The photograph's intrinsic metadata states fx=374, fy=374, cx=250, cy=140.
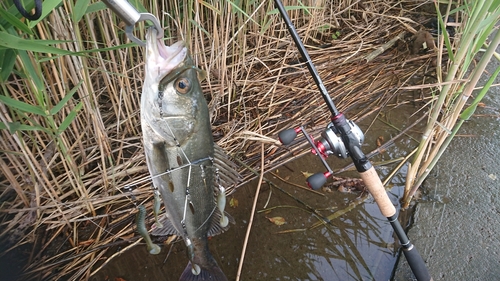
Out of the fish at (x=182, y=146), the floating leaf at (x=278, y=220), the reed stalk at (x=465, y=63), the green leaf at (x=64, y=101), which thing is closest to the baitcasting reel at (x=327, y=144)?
the fish at (x=182, y=146)

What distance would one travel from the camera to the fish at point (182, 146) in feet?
4.46

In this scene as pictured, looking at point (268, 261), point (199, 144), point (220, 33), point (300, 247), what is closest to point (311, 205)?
point (300, 247)

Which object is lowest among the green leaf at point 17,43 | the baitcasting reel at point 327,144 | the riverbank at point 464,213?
the riverbank at point 464,213

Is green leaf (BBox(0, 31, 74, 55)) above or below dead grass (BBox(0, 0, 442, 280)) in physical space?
above

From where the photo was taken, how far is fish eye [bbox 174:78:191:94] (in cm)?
141

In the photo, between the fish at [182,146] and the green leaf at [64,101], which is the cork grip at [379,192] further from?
the green leaf at [64,101]

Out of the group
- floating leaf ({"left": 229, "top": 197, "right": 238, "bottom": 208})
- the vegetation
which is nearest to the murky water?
floating leaf ({"left": 229, "top": 197, "right": 238, "bottom": 208})

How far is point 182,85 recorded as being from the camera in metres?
1.42

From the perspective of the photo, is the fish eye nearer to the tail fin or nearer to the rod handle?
the tail fin

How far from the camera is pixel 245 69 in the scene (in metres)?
3.65

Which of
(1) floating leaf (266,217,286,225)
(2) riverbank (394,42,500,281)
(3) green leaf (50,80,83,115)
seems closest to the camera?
(3) green leaf (50,80,83,115)

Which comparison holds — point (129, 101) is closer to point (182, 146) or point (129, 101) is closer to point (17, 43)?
point (17, 43)

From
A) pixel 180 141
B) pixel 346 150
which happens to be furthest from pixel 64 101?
pixel 346 150

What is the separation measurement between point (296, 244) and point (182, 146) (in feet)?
4.11
